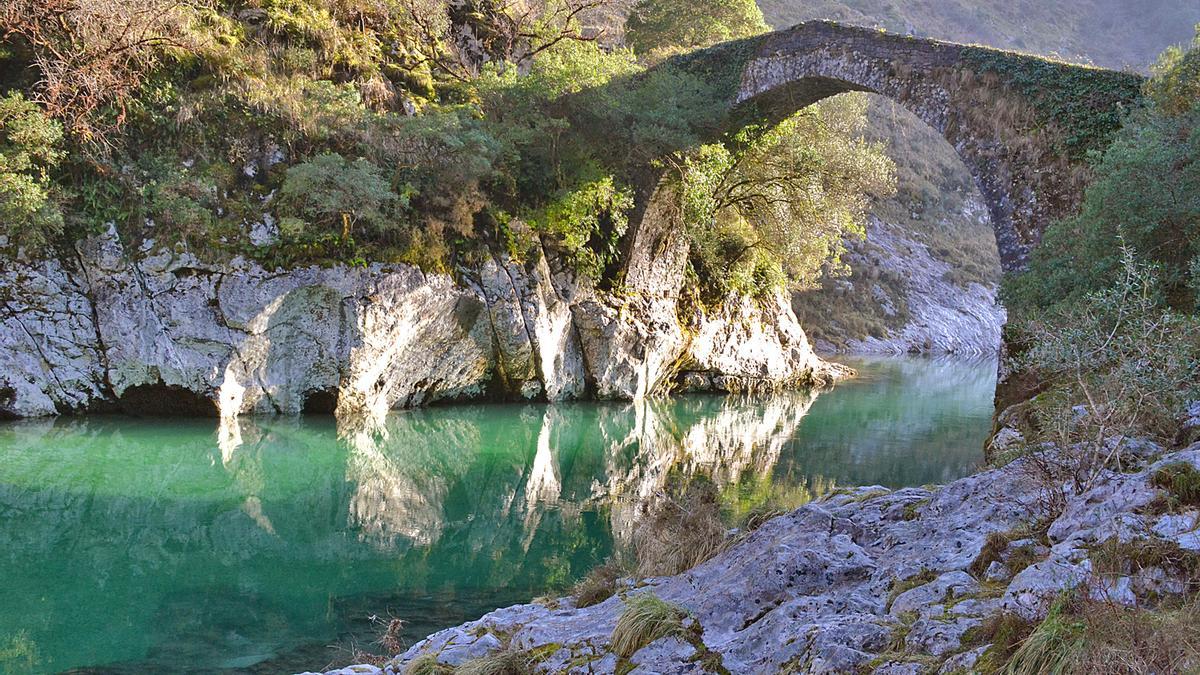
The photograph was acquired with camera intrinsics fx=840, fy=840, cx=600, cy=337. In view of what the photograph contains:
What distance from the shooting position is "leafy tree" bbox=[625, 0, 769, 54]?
29.7 meters

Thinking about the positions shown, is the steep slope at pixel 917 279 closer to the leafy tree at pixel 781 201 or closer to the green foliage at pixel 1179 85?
the leafy tree at pixel 781 201

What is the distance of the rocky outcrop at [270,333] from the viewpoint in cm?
1494

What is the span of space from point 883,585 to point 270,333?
1386 cm

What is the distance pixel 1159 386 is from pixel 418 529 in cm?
795

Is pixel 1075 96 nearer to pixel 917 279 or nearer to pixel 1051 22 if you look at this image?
pixel 917 279

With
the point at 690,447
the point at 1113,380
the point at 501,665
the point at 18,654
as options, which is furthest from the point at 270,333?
the point at 1113,380

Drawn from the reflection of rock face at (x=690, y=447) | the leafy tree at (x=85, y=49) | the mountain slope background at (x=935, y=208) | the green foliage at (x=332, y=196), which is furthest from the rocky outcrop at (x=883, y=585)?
the mountain slope background at (x=935, y=208)

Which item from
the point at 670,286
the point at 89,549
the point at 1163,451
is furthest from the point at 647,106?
the point at 1163,451

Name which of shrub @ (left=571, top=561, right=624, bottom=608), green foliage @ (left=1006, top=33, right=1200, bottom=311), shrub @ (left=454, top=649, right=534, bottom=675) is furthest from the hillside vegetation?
shrub @ (left=454, top=649, right=534, bottom=675)

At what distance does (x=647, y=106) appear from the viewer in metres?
19.7

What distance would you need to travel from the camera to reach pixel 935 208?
52219 mm

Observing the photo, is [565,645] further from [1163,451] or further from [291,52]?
[291,52]

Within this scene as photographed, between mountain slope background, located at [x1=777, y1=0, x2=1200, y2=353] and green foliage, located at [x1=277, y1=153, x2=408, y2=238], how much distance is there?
16.8m

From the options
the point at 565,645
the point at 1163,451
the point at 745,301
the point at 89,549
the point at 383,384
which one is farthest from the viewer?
the point at 745,301
